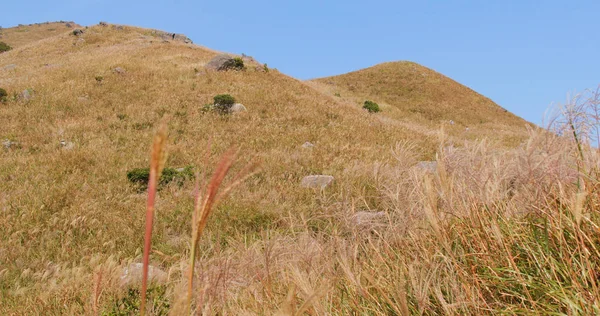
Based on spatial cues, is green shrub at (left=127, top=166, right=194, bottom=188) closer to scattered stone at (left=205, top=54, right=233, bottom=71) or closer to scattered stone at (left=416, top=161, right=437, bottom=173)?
scattered stone at (left=416, top=161, right=437, bottom=173)

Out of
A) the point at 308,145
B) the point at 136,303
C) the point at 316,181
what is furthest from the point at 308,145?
the point at 136,303

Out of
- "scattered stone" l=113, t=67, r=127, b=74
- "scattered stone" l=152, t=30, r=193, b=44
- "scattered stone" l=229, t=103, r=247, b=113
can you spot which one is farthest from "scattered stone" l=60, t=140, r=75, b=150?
"scattered stone" l=152, t=30, r=193, b=44

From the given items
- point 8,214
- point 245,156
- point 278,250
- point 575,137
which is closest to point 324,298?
point 278,250

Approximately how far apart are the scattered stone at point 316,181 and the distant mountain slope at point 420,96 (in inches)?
1043

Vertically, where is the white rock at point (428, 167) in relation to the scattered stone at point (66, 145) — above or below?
above

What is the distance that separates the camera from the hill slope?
19.6 feet

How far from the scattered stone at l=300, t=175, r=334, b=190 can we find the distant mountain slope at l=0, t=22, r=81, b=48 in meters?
104

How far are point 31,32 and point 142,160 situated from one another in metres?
123

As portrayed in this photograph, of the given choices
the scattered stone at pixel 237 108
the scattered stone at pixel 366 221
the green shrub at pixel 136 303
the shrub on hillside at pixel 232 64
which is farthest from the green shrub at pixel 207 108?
the scattered stone at pixel 366 221

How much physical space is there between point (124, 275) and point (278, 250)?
7.36ft

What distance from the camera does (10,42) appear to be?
9388 centimetres

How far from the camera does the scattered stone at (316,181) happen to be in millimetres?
9273

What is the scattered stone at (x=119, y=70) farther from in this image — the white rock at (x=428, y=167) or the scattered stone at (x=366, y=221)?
the scattered stone at (x=366, y=221)

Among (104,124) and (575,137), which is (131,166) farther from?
(575,137)
